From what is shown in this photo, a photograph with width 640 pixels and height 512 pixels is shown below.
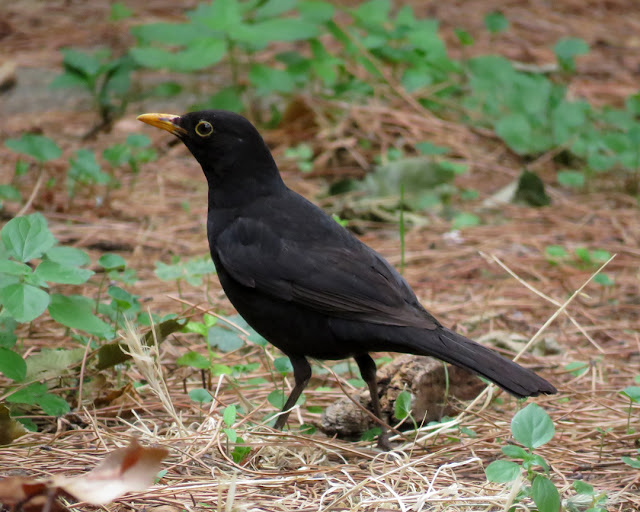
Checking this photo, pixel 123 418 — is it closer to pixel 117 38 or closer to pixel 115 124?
pixel 115 124

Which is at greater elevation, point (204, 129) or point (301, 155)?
point (204, 129)

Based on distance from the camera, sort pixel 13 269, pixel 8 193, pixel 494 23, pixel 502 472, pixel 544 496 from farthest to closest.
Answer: pixel 494 23 < pixel 8 193 < pixel 13 269 < pixel 502 472 < pixel 544 496

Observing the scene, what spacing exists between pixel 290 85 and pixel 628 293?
3.14m

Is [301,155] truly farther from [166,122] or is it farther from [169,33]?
[166,122]

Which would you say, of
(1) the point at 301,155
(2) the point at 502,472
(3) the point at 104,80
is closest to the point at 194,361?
(2) the point at 502,472

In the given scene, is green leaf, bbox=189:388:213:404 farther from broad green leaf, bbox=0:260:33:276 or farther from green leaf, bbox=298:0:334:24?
green leaf, bbox=298:0:334:24

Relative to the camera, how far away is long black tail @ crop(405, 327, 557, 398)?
2.91m

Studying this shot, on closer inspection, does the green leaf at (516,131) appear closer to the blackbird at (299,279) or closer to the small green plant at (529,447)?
the blackbird at (299,279)

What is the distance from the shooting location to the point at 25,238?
3059 mm

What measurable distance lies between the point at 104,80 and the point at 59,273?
4667 mm

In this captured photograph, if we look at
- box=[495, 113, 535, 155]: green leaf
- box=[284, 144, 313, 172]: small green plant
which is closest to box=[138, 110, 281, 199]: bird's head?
box=[284, 144, 313, 172]: small green plant

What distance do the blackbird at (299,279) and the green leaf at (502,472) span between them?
20.0 inches

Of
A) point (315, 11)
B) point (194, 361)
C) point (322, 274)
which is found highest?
point (315, 11)

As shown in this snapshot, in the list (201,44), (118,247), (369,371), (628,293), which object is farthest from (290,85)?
(369,371)
